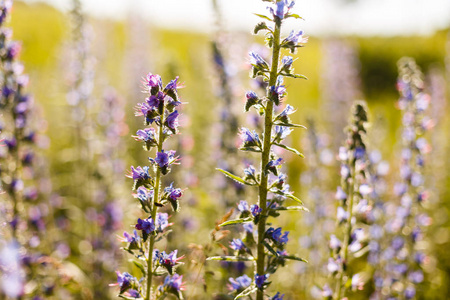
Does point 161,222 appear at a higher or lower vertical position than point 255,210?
lower

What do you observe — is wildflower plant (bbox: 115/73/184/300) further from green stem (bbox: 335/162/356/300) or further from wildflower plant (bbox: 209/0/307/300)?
green stem (bbox: 335/162/356/300)

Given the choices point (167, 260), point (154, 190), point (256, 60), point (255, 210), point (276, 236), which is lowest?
point (167, 260)

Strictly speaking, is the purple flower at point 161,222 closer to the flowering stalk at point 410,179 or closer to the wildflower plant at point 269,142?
the wildflower plant at point 269,142

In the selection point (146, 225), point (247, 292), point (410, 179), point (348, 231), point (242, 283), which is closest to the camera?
point (146, 225)

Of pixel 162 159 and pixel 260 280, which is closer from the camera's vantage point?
pixel 162 159

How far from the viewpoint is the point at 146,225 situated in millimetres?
2424

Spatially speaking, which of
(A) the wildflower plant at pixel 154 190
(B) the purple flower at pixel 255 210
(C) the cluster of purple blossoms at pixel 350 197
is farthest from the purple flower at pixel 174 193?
(C) the cluster of purple blossoms at pixel 350 197

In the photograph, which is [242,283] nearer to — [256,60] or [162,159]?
[162,159]

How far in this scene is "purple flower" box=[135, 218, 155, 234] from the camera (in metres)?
2.41

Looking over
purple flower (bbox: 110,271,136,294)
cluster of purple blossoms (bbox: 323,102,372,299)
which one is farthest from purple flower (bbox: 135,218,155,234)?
cluster of purple blossoms (bbox: 323,102,372,299)

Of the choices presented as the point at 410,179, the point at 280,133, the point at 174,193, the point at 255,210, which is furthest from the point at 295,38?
the point at 410,179

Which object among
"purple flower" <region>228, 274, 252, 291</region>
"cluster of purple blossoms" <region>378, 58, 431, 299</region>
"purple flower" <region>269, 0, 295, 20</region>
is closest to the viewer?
"purple flower" <region>269, 0, 295, 20</region>

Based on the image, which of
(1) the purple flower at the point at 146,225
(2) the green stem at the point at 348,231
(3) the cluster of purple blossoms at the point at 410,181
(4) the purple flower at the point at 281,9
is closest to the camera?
(1) the purple flower at the point at 146,225

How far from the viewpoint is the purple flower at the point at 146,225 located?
2408 mm
